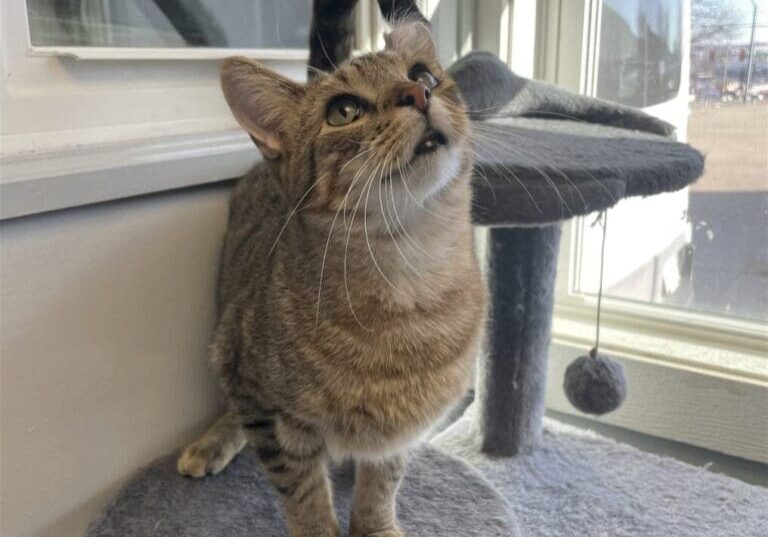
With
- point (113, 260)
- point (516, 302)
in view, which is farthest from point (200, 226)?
point (516, 302)

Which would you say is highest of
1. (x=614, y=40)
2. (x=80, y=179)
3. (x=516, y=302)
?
(x=614, y=40)

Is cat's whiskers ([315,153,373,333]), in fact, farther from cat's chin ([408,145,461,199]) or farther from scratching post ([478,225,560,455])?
scratching post ([478,225,560,455])

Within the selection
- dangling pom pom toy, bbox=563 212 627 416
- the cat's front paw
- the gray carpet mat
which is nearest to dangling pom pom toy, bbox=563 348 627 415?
dangling pom pom toy, bbox=563 212 627 416

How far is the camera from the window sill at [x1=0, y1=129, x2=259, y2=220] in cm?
84

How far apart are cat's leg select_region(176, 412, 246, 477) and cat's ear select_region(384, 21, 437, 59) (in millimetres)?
563

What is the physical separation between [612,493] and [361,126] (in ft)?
2.83

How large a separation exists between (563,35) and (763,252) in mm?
656

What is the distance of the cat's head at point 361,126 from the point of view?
75 centimetres

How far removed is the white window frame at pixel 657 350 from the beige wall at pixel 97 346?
0.89 metres

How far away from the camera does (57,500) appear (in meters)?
0.96

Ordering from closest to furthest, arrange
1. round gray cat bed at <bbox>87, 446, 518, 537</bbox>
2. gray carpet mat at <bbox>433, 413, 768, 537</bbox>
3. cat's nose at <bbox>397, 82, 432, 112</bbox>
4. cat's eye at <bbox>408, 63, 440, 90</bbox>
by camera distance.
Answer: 1. cat's nose at <bbox>397, 82, 432, 112</bbox>
2. cat's eye at <bbox>408, 63, 440, 90</bbox>
3. round gray cat bed at <bbox>87, 446, 518, 537</bbox>
4. gray carpet mat at <bbox>433, 413, 768, 537</bbox>

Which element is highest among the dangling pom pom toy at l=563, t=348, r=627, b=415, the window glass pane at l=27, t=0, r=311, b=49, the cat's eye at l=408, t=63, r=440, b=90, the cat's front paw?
the window glass pane at l=27, t=0, r=311, b=49

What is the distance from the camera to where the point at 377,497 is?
0.97 m

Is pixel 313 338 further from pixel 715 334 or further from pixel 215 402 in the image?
pixel 715 334
